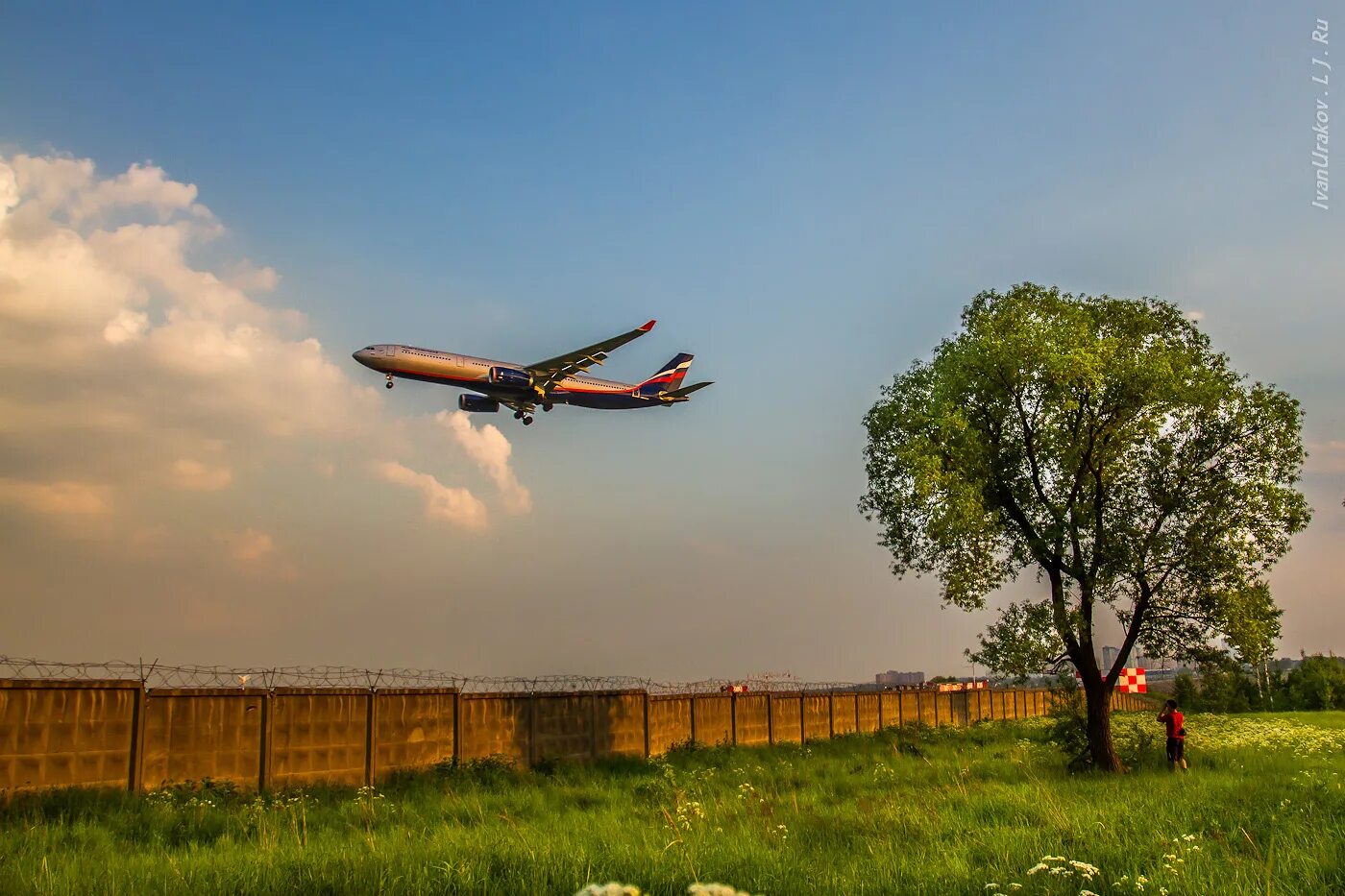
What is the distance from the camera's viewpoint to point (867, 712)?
46.2 meters

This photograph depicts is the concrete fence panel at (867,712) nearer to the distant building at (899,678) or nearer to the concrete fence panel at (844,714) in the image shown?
the concrete fence panel at (844,714)

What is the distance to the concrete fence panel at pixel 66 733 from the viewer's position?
16.4 metres

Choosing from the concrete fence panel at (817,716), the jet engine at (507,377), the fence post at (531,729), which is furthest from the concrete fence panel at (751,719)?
the jet engine at (507,377)

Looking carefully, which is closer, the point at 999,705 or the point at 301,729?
the point at 301,729

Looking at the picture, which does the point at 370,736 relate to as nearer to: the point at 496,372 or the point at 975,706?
the point at 496,372

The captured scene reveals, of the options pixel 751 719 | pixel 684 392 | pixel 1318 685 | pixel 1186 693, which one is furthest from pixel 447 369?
pixel 1318 685

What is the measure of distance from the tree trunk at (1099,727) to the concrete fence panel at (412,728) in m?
15.7

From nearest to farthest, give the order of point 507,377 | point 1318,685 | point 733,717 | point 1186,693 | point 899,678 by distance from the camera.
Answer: point 733,717
point 507,377
point 1318,685
point 1186,693
point 899,678

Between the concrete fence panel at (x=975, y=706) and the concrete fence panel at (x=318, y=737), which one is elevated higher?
the concrete fence panel at (x=318, y=737)

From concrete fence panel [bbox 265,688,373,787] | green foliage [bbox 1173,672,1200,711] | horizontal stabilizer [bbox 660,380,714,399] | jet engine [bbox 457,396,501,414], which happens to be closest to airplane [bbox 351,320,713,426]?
jet engine [bbox 457,396,501,414]

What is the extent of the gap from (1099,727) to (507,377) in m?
32.3

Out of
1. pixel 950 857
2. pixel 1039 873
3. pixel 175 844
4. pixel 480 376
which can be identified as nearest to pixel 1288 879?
pixel 1039 873

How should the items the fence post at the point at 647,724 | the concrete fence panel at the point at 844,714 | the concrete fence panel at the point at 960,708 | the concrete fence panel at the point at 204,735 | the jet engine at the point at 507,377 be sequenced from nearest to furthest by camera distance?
the concrete fence panel at the point at 204,735 < the fence post at the point at 647,724 < the concrete fence panel at the point at 844,714 < the jet engine at the point at 507,377 < the concrete fence panel at the point at 960,708

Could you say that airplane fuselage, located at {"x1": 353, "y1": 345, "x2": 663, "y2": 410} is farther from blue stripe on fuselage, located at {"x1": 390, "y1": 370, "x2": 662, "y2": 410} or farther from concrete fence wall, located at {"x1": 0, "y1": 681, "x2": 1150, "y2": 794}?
concrete fence wall, located at {"x1": 0, "y1": 681, "x2": 1150, "y2": 794}
